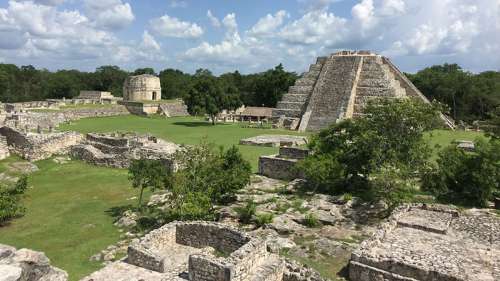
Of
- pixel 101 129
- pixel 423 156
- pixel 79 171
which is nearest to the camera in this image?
pixel 423 156

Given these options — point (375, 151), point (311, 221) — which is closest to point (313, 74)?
point (375, 151)

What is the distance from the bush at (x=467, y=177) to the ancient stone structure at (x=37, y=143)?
23.7 meters

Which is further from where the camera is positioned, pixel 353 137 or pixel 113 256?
pixel 353 137

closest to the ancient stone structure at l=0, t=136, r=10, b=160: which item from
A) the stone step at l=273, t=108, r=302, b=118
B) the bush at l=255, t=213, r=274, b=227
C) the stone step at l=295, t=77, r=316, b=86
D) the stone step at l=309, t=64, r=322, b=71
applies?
the bush at l=255, t=213, r=274, b=227

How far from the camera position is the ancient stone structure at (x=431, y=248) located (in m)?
10.2

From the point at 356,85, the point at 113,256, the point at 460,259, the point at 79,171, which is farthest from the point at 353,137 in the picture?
the point at 356,85

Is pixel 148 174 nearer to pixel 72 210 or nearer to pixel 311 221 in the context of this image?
pixel 72 210

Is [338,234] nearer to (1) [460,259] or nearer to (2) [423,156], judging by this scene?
(1) [460,259]

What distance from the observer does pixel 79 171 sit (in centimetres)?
2459

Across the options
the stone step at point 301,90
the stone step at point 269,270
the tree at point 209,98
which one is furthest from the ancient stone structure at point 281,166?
the stone step at point 301,90

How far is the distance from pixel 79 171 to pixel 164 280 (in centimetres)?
1708

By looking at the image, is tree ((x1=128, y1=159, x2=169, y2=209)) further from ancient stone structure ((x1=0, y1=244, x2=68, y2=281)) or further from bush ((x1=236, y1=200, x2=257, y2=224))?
ancient stone structure ((x1=0, y1=244, x2=68, y2=281))

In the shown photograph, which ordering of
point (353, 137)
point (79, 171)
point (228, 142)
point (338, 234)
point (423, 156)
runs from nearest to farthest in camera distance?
point (338, 234)
point (423, 156)
point (353, 137)
point (79, 171)
point (228, 142)

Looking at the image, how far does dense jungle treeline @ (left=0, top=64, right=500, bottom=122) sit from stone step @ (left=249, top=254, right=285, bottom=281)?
2438 centimetres
